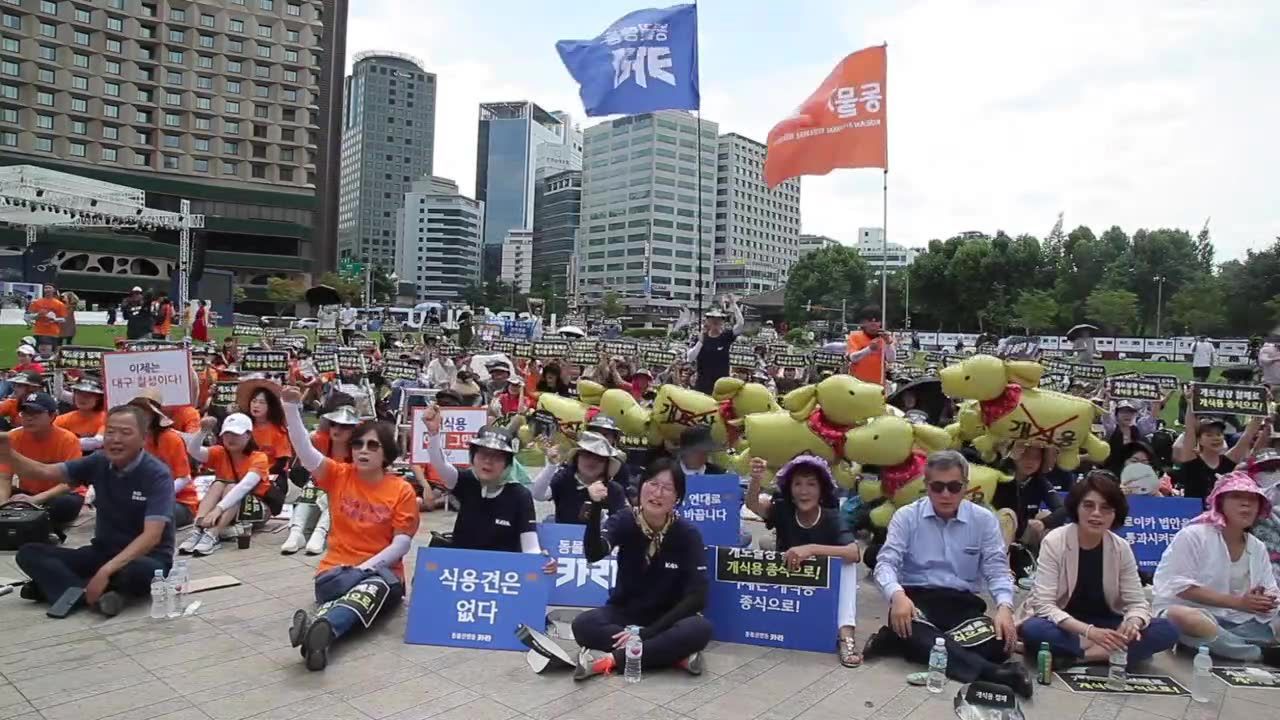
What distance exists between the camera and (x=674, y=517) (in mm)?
5234

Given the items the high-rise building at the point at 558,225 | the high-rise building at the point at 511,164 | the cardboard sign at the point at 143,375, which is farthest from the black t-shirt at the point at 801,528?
the high-rise building at the point at 511,164

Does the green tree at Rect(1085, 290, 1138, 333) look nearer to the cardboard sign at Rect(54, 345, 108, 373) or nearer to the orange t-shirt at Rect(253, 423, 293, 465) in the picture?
the orange t-shirt at Rect(253, 423, 293, 465)

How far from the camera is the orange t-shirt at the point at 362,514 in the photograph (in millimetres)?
5789

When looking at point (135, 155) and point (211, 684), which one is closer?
point (211, 684)

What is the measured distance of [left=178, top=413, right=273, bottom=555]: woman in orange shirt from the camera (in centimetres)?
771

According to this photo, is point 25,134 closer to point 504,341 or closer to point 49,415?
point 504,341

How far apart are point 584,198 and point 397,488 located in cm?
11927

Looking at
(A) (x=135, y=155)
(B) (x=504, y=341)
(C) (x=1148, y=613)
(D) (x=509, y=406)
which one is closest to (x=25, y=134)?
(A) (x=135, y=155)

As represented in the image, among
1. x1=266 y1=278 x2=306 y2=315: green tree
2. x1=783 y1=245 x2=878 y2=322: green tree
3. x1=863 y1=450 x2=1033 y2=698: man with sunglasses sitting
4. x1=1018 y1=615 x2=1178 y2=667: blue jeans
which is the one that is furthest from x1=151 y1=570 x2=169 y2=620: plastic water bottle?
x1=783 y1=245 x2=878 y2=322: green tree

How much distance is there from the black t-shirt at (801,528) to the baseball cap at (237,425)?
16.1 ft

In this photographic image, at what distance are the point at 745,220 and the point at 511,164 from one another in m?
71.6

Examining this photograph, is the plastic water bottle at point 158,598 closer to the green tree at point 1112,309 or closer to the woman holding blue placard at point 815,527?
the woman holding blue placard at point 815,527

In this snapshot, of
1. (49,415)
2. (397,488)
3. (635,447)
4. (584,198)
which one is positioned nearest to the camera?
(397,488)

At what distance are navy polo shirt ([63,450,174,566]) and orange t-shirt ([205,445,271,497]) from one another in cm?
210
